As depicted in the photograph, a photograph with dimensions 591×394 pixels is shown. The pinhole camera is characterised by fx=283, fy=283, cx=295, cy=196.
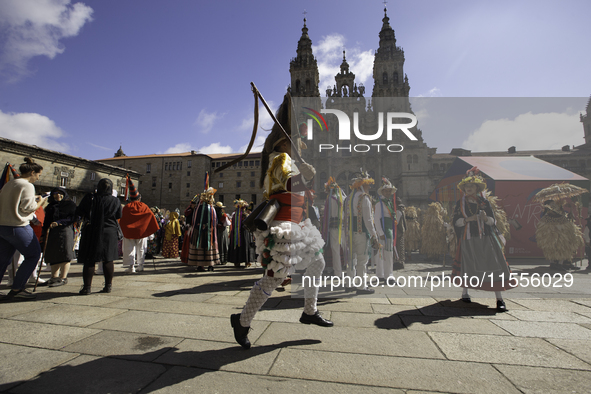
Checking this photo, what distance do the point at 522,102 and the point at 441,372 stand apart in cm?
500

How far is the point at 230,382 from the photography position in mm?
1812

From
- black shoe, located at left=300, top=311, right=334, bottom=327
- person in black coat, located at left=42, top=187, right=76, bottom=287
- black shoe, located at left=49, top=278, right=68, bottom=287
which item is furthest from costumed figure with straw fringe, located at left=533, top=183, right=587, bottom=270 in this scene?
black shoe, located at left=49, top=278, right=68, bottom=287

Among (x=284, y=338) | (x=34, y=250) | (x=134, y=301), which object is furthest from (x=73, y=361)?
(x=34, y=250)

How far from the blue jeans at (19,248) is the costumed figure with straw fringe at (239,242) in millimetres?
4456

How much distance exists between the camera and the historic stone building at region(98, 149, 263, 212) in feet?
195

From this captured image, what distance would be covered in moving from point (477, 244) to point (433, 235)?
6294mm

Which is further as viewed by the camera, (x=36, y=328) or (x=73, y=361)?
(x=36, y=328)

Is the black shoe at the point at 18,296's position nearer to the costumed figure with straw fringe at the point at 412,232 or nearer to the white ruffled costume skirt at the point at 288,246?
the white ruffled costume skirt at the point at 288,246

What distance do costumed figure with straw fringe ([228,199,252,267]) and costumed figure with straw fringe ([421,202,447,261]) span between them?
6200 mm

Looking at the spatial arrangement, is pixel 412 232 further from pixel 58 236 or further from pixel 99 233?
pixel 58 236

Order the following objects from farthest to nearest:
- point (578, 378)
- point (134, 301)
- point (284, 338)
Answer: point (134, 301), point (284, 338), point (578, 378)

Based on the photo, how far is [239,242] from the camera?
8242mm

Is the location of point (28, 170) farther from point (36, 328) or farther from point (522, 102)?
point (522, 102)

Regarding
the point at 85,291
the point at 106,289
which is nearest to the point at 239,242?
the point at 106,289
